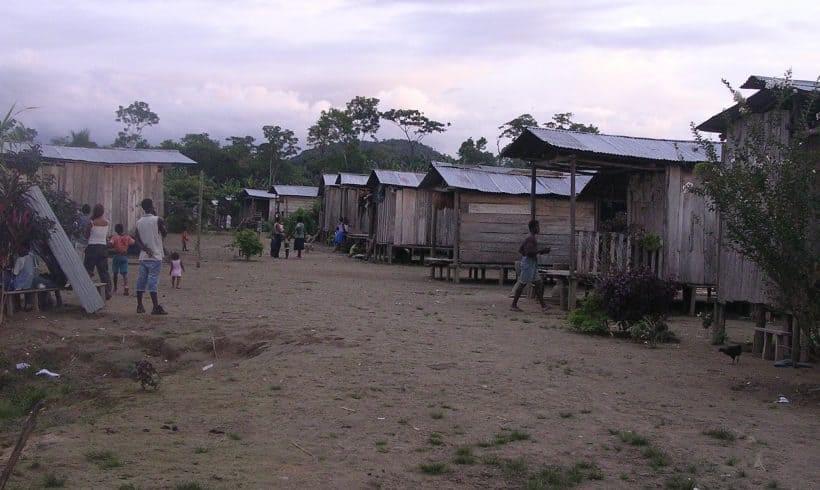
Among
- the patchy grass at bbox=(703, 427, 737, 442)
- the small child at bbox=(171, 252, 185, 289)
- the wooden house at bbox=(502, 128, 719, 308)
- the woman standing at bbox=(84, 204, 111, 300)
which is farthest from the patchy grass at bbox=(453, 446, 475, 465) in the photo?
the small child at bbox=(171, 252, 185, 289)

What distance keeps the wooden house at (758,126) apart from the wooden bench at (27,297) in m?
9.00

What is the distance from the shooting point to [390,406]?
6793 millimetres

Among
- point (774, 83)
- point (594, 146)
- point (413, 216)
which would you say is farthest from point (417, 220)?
point (774, 83)

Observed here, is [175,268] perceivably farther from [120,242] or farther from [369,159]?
[369,159]

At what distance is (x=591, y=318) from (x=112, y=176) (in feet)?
45.1

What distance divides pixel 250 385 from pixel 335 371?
3.00 feet

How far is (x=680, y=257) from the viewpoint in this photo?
588 inches

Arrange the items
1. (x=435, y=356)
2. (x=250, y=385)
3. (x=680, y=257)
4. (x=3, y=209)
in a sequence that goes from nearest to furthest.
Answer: (x=250, y=385), (x=435, y=356), (x=3, y=209), (x=680, y=257)

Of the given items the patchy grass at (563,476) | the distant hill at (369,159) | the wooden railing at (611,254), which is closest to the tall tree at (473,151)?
the distant hill at (369,159)

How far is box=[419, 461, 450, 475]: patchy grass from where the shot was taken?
521 centimetres

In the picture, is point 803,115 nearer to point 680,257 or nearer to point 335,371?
point 335,371

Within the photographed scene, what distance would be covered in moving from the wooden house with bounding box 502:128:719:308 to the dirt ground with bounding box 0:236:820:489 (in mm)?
2882

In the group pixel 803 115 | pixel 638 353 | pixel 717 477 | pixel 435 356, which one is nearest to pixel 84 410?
pixel 435 356

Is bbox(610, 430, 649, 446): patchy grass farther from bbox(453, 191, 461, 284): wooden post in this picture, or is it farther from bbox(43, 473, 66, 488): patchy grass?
bbox(453, 191, 461, 284): wooden post
